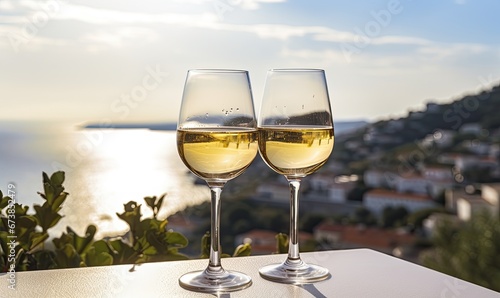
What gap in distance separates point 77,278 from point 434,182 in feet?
42.6

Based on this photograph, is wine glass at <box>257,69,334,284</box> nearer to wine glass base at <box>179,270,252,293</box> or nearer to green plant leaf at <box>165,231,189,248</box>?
wine glass base at <box>179,270,252,293</box>

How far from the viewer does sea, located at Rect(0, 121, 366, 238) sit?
1134 millimetres

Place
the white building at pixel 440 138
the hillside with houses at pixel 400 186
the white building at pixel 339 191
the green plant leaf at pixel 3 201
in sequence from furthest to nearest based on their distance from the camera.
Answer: the white building at pixel 339 191 → the white building at pixel 440 138 → the hillside with houses at pixel 400 186 → the green plant leaf at pixel 3 201

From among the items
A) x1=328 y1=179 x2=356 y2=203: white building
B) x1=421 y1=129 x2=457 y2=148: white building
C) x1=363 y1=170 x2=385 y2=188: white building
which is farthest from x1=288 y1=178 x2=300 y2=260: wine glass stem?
x1=328 y1=179 x2=356 y2=203: white building

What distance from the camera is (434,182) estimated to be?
13086 mm

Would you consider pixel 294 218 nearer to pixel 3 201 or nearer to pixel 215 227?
pixel 215 227

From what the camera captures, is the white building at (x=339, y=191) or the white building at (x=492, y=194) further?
the white building at (x=339, y=191)

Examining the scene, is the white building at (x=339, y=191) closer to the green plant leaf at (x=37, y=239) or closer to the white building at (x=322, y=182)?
the white building at (x=322, y=182)

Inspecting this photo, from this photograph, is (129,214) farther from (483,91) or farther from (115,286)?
(483,91)

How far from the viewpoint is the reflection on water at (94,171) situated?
3.79 ft

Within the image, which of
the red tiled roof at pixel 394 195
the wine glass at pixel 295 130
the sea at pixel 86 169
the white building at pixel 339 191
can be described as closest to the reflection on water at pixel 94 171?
the sea at pixel 86 169

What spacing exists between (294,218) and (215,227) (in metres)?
0.13

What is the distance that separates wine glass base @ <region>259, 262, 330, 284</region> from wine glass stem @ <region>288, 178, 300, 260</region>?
0.02 metres

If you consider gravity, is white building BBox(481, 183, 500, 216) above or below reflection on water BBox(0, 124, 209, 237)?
below
